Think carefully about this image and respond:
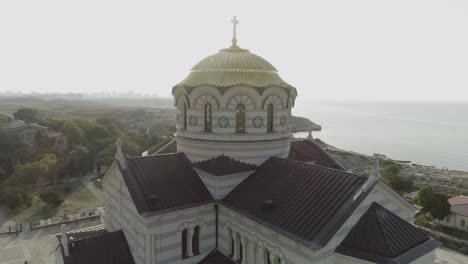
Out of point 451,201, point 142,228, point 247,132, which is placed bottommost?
point 451,201

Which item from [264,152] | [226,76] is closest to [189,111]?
[226,76]

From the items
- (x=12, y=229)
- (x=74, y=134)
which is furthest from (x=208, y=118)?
(x=74, y=134)

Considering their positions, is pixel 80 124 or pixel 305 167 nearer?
pixel 305 167

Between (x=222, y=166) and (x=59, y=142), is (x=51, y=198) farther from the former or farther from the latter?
(x=222, y=166)

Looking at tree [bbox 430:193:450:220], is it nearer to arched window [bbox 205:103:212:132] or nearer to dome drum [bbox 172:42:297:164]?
dome drum [bbox 172:42:297:164]

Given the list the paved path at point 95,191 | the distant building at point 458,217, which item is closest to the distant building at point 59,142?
the paved path at point 95,191

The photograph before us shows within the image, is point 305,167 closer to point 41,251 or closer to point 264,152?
point 264,152
